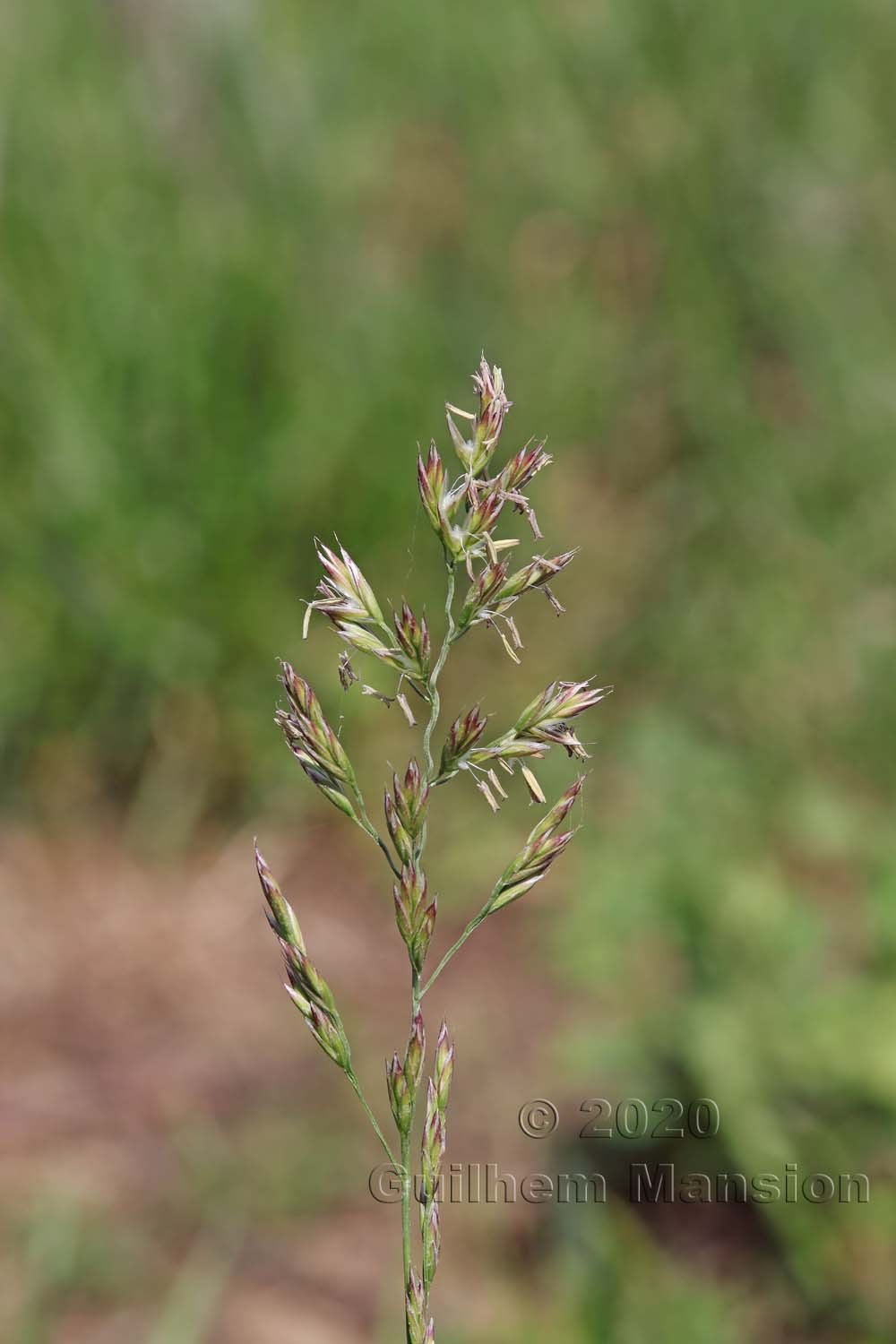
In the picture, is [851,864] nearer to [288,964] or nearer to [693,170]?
[693,170]

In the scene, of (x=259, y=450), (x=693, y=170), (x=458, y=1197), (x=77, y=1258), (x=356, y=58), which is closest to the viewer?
(x=77, y=1258)

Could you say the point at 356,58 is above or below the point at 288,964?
above

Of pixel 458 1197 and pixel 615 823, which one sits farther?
pixel 615 823

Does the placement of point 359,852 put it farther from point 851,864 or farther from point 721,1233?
point 721,1233

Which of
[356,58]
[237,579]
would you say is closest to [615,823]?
[237,579]

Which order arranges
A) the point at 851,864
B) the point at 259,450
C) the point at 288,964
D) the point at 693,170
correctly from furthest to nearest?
the point at 693,170, the point at 259,450, the point at 851,864, the point at 288,964

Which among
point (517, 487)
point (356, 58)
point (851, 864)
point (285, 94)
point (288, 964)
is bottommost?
point (288, 964)
